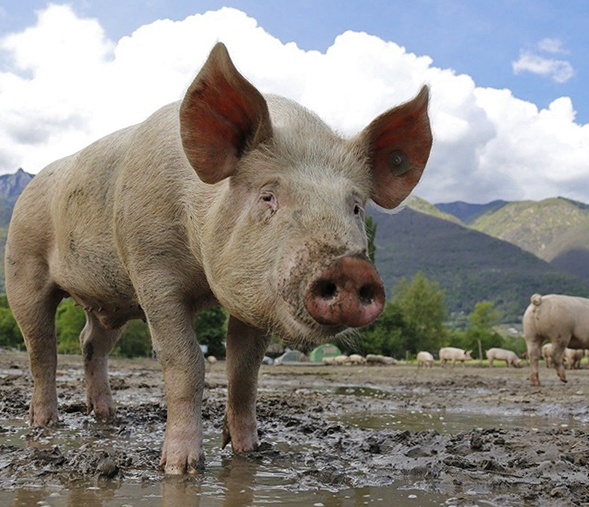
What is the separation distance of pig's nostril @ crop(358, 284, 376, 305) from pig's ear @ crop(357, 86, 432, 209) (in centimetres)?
143

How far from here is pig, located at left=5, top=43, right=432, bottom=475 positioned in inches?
123

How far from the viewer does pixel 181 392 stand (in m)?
3.98

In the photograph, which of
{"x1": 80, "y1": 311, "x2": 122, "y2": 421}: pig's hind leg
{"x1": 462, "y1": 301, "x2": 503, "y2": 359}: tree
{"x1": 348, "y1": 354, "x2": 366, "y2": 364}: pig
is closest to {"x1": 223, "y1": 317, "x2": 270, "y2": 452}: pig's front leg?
{"x1": 80, "y1": 311, "x2": 122, "y2": 421}: pig's hind leg

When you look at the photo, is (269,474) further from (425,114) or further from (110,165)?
(110,165)

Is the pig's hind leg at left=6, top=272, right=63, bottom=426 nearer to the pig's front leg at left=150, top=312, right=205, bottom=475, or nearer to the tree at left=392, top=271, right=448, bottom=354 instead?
the pig's front leg at left=150, top=312, right=205, bottom=475

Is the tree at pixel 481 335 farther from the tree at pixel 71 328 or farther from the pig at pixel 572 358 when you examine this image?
the pig at pixel 572 358

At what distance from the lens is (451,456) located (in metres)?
4.09

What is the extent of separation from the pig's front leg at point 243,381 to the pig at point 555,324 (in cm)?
1158

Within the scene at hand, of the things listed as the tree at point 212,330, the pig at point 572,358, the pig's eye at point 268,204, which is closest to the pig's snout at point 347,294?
the pig's eye at point 268,204

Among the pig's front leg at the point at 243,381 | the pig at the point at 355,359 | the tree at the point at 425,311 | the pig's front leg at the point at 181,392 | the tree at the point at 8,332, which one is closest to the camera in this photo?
the pig's front leg at the point at 181,392

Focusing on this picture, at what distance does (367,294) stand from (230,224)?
41.5 inches

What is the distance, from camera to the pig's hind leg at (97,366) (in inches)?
249

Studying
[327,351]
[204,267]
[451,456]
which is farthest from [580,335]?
[327,351]

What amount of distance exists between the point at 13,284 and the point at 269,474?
11.6 ft
